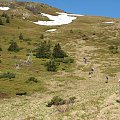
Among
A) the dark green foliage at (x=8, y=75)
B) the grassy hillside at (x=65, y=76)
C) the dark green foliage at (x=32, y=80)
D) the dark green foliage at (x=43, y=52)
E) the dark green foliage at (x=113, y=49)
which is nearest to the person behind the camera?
the grassy hillside at (x=65, y=76)

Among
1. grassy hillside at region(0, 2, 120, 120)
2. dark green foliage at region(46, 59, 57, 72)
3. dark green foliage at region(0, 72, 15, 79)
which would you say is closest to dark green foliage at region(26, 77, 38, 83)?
grassy hillside at region(0, 2, 120, 120)

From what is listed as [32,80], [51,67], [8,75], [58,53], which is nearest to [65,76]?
[51,67]

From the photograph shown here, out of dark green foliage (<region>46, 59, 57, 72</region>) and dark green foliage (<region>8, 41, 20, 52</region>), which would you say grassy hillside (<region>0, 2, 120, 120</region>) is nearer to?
dark green foliage (<region>46, 59, 57, 72</region>)

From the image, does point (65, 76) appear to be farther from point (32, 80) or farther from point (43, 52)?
point (43, 52)

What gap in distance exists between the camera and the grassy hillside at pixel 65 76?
42.3 metres

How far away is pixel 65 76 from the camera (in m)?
78.2

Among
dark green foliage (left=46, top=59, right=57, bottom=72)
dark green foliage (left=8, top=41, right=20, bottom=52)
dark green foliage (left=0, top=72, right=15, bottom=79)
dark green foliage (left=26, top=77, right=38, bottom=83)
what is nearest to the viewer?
dark green foliage (left=26, top=77, right=38, bottom=83)

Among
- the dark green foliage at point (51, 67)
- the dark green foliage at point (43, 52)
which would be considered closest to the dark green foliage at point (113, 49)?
the dark green foliage at point (43, 52)

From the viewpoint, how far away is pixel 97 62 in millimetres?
94562

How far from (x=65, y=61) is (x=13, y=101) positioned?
4033cm

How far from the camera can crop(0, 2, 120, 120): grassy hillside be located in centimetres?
4231

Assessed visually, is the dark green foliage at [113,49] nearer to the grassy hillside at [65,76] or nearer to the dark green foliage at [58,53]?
the grassy hillside at [65,76]

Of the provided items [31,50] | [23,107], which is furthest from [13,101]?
[31,50]

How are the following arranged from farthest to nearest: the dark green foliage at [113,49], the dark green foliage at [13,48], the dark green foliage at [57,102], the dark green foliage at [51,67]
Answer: the dark green foliage at [113,49] → the dark green foliage at [13,48] → the dark green foliage at [51,67] → the dark green foliage at [57,102]
